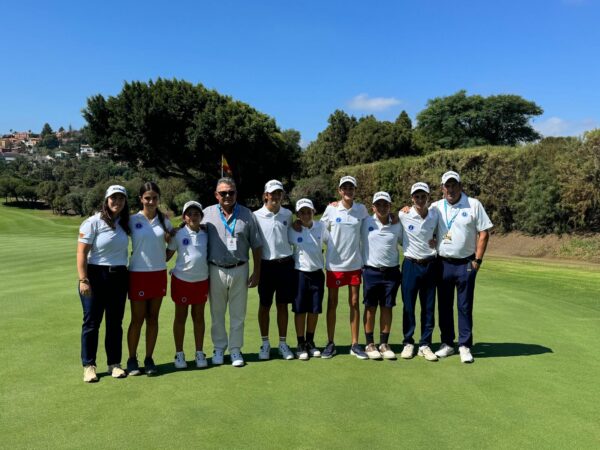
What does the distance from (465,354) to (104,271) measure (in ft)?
13.1

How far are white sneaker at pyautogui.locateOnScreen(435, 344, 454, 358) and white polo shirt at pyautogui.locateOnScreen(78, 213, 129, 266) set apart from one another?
12.0 ft

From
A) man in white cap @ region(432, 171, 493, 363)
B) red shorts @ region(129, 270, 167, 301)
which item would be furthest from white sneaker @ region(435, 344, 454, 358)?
red shorts @ region(129, 270, 167, 301)

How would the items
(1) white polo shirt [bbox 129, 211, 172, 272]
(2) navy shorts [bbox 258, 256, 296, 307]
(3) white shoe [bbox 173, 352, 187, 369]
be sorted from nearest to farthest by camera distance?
(1) white polo shirt [bbox 129, 211, 172, 272], (3) white shoe [bbox 173, 352, 187, 369], (2) navy shorts [bbox 258, 256, 296, 307]

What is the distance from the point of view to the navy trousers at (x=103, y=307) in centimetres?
471

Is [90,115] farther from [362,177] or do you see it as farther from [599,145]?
[599,145]

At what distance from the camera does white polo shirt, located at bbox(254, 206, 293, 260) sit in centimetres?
535

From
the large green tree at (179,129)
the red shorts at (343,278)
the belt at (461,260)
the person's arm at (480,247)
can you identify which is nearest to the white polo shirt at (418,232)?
the belt at (461,260)

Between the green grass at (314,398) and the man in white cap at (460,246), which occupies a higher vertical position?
the man in white cap at (460,246)

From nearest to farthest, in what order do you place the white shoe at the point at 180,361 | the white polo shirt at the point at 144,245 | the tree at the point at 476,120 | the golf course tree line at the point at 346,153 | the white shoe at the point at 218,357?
the white polo shirt at the point at 144,245, the white shoe at the point at 180,361, the white shoe at the point at 218,357, the golf course tree line at the point at 346,153, the tree at the point at 476,120

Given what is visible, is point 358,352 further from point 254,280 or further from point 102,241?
point 102,241

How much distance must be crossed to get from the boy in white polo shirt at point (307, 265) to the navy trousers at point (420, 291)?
3.40 feet

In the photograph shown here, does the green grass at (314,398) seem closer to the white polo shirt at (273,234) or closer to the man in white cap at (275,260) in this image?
the man in white cap at (275,260)

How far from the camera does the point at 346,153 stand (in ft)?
179

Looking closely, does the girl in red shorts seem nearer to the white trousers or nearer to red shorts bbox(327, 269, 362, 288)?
the white trousers
